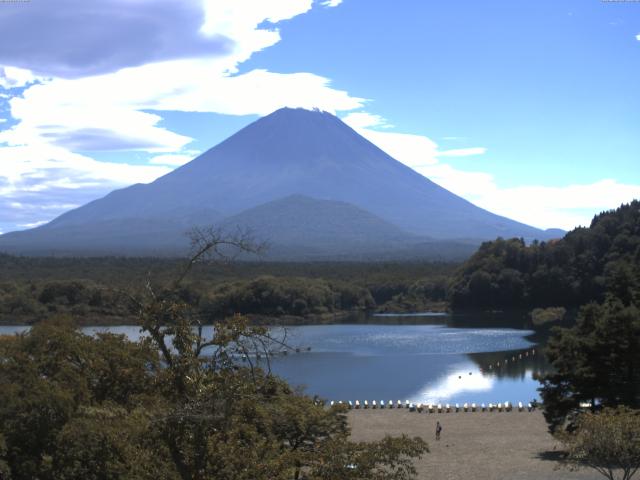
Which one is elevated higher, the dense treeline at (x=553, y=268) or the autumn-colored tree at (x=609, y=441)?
the dense treeline at (x=553, y=268)

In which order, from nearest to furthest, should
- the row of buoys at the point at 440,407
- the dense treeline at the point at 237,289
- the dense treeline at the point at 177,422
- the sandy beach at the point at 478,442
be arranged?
the dense treeline at the point at 177,422 < the sandy beach at the point at 478,442 < the row of buoys at the point at 440,407 < the dense treeline at the point at 237,289

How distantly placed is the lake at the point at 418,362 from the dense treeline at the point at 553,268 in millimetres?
7425

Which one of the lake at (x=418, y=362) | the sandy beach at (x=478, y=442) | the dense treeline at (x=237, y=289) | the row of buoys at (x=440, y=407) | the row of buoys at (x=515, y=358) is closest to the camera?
the sandy beach at (x=478, y=442)

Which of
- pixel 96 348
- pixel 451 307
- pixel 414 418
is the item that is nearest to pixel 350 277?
pixel 451 307

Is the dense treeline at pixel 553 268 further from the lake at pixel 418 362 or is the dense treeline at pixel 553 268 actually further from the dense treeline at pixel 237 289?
the lake at pixel 418 362

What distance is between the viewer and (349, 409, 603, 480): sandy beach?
1828 centimetres

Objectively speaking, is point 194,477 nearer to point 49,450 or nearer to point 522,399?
point 49,450

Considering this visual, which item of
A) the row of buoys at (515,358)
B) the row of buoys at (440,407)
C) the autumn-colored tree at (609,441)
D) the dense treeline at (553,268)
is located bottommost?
the row of buoys at (440,407)

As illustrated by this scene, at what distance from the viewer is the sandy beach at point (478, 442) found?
60.0 feet

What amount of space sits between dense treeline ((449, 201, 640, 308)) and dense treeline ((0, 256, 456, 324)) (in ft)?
19.9

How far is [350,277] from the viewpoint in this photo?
3514 inches

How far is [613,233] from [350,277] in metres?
28.7

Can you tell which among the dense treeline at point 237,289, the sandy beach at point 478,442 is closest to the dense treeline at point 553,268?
the dense treeline at point 237,289

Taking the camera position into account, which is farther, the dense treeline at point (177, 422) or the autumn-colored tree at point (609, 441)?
the autumn-colored tree at point (609, 441)
